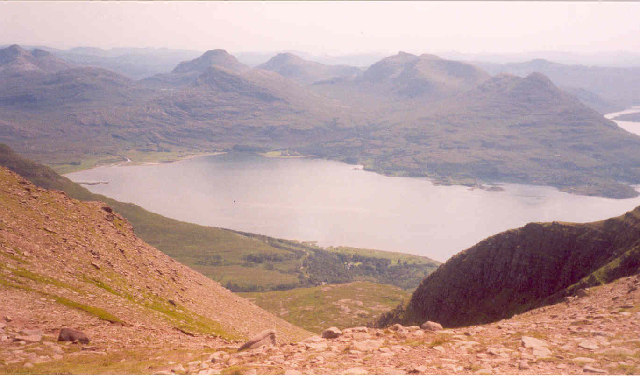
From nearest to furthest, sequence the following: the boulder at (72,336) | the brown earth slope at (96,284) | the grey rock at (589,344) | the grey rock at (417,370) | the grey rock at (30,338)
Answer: the grey rock at (417,370) → the grey rock at (589,344) → the grey rock at (30,338) → the boulder at (72,336) → the brown earth slope at (96,284)

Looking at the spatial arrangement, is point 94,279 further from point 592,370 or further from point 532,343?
point 592,370

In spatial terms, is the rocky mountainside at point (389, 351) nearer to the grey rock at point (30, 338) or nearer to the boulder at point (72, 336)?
the grey rock at point (30, 338)

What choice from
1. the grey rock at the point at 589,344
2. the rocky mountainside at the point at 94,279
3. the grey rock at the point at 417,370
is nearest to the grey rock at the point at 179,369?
the rocky mountainside at the point at 94,279

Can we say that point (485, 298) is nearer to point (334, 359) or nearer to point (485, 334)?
point (485, 334)

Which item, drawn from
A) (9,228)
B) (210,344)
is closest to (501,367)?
(210,344)

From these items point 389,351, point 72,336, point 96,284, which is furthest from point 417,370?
point 96,284

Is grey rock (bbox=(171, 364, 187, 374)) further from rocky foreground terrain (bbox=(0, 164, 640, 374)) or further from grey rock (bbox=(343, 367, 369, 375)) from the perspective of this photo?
grey rock (bbox=(343, 367, 369, 375))

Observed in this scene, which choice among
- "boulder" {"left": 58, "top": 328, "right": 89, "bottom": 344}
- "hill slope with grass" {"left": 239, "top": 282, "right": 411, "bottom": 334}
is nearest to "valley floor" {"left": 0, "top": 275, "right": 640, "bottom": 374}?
"boulder" {"left": 58, "top": 328, "right": 89, "bottom": 344}
